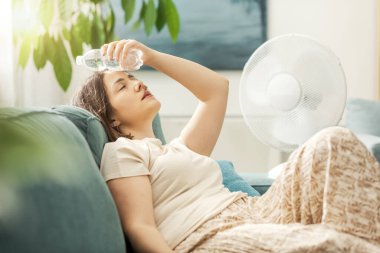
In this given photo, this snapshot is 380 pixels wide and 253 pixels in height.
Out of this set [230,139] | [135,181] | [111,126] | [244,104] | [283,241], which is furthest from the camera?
[230,139]

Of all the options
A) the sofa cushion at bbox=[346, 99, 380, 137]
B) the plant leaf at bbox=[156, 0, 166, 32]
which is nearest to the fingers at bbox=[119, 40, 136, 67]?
the plant leaf at bbox=[156, 0, 166, 32]

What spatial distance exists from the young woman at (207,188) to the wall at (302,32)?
1905 mm

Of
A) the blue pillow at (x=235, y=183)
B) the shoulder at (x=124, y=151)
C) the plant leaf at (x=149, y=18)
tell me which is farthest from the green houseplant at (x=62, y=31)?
A: the shoulder at (x=124, y=151)

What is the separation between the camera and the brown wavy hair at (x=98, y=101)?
59.6 inches

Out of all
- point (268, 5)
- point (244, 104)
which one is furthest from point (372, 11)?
point (244, 104)

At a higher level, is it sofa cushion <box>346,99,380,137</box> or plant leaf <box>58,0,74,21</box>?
plant leaf <box>58,0,74,21</box>

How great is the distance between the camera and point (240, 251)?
1119 millimetres

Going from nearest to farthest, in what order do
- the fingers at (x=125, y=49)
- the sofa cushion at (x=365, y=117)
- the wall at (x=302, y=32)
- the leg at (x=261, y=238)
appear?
the leg at (x=261, y=238) < the fingers at (x=125, y=49) < the sofa cushion at (x=365, y=117) < the wall at (x=302, y=32)

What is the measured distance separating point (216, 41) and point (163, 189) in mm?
2329

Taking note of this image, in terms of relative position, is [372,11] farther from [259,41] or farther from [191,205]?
[191,205]

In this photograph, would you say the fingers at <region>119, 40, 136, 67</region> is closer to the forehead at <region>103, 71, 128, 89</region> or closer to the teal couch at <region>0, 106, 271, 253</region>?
the forehead at <region>103, 71, 128, 89</region>

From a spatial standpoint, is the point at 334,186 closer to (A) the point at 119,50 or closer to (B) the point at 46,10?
(A) the point at 119,50

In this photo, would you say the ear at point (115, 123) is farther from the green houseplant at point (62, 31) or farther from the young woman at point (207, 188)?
the green houseplant at point (62, 31)

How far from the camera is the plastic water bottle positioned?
5.08 feet
